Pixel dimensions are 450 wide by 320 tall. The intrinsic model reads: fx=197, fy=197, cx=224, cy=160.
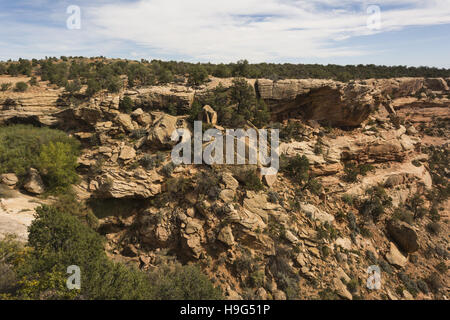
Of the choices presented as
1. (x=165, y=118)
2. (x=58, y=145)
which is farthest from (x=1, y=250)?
(x=165, y=118)

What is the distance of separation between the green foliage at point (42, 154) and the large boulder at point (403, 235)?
2915 centimetres

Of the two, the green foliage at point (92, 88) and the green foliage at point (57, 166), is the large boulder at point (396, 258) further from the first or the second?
the green foliage at point (92, 88)

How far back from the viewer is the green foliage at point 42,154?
644 inches

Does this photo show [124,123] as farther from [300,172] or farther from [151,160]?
[300,172]

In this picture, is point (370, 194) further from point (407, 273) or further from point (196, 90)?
point (196, 90)

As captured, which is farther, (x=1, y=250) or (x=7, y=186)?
(x=7, y=186)

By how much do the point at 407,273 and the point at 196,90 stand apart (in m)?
26.7

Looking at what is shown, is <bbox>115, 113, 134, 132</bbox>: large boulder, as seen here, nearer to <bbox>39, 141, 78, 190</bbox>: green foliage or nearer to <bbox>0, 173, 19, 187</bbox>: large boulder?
<bbox>39, 141, 78, 190</bbox>: green foliage

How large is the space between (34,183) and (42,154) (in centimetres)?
243

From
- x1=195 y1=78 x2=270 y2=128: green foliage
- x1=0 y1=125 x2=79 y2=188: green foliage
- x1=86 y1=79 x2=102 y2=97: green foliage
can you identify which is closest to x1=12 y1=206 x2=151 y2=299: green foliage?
x1=0 y1=125 x2=79 y2=188: green foliage

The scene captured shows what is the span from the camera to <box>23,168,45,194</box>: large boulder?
1584 centimetres

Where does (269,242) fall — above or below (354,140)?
below

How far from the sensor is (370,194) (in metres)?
20.3

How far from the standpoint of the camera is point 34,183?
52.4ft
